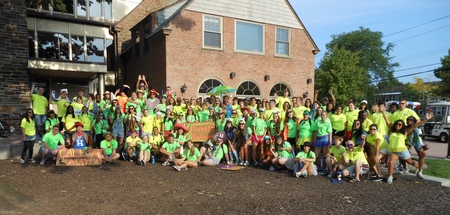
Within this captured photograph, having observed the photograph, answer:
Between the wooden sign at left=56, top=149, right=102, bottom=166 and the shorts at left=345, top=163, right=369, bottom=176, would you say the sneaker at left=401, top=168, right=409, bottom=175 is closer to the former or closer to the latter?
the shorts at left=345, top=163, right=369, bottom=176

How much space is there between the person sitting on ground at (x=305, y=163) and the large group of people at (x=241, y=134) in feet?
0.09

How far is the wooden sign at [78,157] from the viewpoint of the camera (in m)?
8.41

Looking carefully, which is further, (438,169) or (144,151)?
(144,151)

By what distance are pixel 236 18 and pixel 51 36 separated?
38.5 feet

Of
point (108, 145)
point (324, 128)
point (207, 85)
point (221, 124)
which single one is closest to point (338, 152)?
point (324, 128)

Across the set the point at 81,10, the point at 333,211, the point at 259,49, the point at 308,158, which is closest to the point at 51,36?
the point at 81,10

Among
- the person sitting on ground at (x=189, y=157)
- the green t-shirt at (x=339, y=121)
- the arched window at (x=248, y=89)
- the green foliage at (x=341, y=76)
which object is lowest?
the person sitting on ground at (x=189, y=157)

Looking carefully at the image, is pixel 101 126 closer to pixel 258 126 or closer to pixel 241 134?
pixel 241 134

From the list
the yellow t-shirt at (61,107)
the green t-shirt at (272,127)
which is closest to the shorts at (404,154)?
the green t-shirt at (272,127)

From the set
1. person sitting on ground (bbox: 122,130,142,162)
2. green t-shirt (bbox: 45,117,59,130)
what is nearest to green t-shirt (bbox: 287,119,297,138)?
person sitting on ground (bbox: 122,130,142,162)

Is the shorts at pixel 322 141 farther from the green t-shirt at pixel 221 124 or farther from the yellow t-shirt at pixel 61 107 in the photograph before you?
the yellow t-shirt at pixel 61 107

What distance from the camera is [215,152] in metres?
9.30

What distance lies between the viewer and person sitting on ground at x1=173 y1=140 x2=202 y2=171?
28.3 feet

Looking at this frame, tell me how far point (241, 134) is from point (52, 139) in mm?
5690
